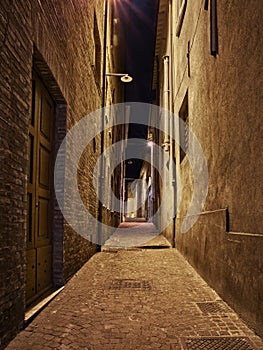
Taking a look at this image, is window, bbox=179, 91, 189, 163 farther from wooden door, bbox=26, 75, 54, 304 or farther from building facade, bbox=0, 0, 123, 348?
wooden door, bbox=26, 75, 54, 304

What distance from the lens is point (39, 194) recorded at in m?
4.57

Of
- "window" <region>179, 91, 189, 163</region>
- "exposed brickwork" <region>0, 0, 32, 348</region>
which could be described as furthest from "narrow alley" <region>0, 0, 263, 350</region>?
"window" <region>179, 91, 189, 163</region>

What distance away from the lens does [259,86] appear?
3.14 m

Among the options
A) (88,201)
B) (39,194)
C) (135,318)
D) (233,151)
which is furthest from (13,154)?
(88,201)

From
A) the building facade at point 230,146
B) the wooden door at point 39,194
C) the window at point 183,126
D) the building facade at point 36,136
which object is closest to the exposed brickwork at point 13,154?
the building facade at point 36,136

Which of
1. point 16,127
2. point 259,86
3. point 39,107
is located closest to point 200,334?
point 259,86

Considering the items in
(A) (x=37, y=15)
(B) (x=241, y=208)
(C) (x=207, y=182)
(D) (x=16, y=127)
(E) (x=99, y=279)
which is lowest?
(E) (x=99, y=279)

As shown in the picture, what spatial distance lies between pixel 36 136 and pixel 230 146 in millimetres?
2397

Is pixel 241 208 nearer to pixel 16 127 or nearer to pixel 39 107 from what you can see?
pixel 16 127

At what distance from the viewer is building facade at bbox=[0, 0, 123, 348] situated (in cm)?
300

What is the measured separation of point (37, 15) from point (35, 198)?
6.99 ft

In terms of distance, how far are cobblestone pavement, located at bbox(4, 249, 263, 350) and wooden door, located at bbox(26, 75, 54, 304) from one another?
0.37 meters

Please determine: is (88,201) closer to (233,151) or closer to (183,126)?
(183,126)

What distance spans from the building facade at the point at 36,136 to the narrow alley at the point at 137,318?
314mm
